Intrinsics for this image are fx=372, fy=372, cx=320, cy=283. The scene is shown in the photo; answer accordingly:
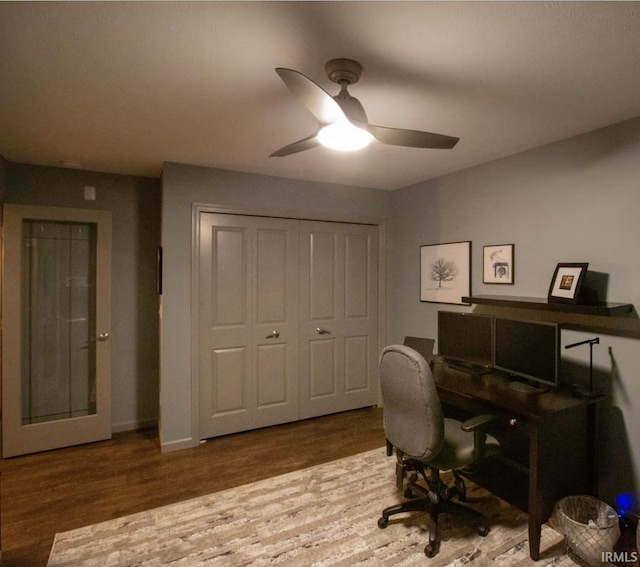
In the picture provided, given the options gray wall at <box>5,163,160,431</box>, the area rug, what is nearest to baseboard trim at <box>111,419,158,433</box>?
gray wall at <box>5,163,160,431</box>

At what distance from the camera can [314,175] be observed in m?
3.54

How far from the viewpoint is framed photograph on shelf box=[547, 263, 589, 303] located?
7.63ft

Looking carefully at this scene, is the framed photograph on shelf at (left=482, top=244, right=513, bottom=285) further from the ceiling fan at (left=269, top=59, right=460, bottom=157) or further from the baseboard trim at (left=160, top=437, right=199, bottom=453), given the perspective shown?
the baseboard trim at (left=160, top=437, right=199, bottom=453)

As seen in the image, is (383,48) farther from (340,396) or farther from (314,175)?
(340,396)

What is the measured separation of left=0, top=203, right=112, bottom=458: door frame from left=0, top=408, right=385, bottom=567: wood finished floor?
128 mm

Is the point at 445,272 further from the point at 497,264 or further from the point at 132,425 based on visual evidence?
the point at 132,425

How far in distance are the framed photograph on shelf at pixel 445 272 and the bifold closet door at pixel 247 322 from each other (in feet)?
4.26

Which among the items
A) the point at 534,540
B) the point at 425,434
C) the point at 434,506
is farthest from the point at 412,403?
the point at 534,540

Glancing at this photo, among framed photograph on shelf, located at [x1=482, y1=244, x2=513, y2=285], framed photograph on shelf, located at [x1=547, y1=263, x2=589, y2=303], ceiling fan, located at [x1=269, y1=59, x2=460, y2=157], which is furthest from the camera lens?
framed photograph on shelf, located at [x1=482, y1=244, x2=513, y2=285]

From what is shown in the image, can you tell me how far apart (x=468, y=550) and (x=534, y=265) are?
191 centimetres

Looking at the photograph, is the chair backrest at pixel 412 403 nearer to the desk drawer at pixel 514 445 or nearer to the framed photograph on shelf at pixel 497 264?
the desk drawer at pixel 514 445

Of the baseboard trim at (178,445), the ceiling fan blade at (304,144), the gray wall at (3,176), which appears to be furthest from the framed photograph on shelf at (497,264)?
the gray wall at (3,176)

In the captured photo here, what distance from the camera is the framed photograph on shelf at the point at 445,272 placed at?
3328 millimetres

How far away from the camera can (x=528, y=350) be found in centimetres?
243
